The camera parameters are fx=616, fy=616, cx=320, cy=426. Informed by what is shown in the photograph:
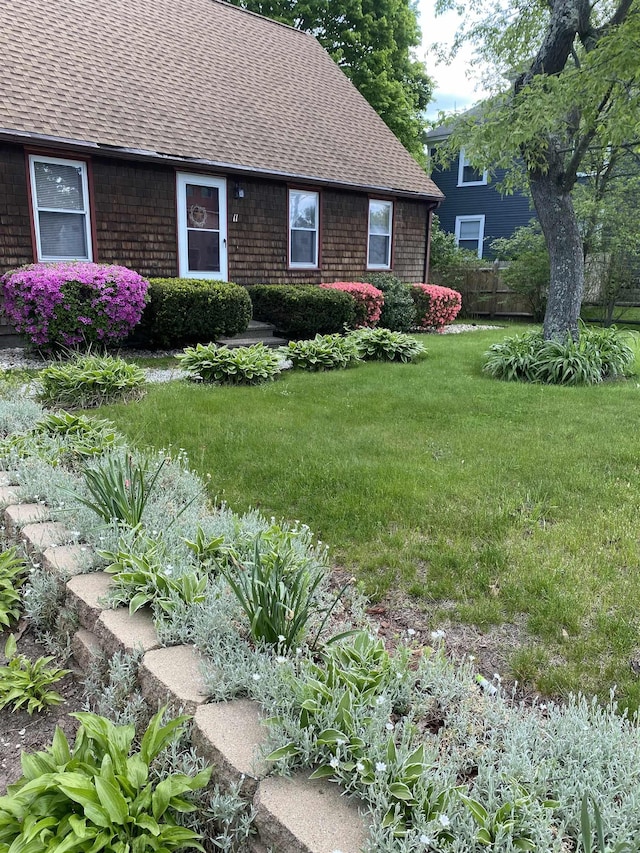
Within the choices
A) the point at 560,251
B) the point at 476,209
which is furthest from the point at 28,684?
the point at 476,209

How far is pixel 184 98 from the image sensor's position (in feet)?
36.3

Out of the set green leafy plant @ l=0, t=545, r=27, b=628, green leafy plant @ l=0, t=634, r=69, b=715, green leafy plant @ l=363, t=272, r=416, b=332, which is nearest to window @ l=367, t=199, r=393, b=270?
green leafy plant @ l=363, t=272, r=416, b=332

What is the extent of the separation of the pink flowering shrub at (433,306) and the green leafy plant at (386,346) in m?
4.26

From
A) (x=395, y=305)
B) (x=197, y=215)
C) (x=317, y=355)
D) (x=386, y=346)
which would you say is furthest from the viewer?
(x=395, y=305)

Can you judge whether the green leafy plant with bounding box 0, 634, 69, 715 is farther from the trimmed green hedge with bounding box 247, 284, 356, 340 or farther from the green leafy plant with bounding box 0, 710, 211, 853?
the trimmed green hedge with bounding box 247, 284, 356, 340

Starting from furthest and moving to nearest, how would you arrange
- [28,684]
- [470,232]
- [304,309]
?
1. [470,232]
2. [304,309]
3. [28,684]

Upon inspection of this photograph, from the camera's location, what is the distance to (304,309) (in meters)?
10.4

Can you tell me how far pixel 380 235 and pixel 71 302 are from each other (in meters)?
8.29

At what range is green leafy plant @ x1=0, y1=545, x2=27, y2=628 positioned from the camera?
2535mm

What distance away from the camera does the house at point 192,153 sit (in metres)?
8.93

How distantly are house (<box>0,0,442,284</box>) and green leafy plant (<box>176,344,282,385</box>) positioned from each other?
3.57 m

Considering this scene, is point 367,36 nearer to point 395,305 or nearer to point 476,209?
point 476,209

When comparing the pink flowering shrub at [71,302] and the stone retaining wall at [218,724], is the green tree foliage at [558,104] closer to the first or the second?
the pink flowering shrub at [71,302]

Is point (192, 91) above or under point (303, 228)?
above
